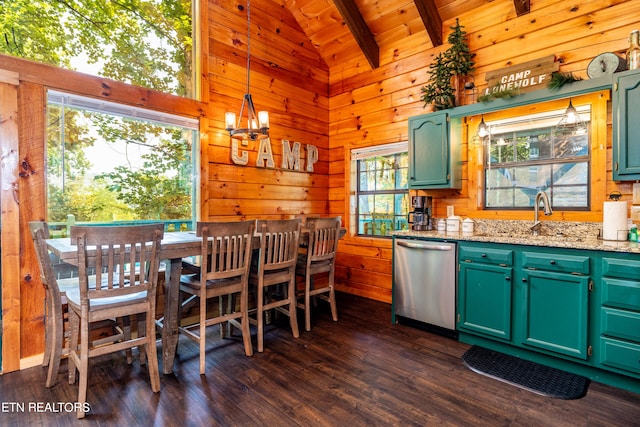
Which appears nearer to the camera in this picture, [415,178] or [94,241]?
[94,241]

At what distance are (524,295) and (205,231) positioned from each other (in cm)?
242

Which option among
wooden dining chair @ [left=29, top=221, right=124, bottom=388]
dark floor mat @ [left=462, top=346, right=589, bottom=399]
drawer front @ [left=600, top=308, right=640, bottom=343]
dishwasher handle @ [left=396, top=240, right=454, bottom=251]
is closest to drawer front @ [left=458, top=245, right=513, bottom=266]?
dishwasher handle @ [left=396, top=240, right=454, bottom=251]

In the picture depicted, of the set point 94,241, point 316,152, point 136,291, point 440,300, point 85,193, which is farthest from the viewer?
point 316,152

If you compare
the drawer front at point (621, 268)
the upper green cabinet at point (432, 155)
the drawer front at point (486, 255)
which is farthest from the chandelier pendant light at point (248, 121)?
the drawer front at point (621, 268)

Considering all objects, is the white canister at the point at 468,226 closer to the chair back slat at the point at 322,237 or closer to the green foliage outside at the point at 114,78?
the chair back slat at the point at 322,237

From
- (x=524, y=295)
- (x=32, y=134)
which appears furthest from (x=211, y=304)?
(x=524, y=295)

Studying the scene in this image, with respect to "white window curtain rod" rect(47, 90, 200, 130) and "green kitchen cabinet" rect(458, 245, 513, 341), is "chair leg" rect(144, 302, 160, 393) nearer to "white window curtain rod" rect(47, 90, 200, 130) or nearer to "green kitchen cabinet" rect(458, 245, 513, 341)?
"white window curtain rod" rect(47, 90, 200, 130)

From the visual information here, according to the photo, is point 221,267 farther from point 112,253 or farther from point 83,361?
point 83,361

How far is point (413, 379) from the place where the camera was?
2.26 m

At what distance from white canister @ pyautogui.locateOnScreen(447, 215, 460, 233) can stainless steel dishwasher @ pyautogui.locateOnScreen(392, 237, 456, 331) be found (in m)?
0.43

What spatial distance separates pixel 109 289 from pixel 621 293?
3.20m

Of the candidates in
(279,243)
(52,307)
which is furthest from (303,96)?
(52,307)

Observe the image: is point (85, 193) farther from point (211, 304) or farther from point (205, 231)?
point (211, 304)

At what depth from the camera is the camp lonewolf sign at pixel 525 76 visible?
111 inches
